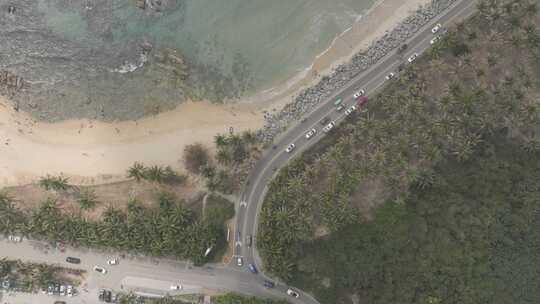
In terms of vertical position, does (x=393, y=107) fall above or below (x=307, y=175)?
above

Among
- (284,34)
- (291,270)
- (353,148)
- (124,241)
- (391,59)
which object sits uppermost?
(284,34)

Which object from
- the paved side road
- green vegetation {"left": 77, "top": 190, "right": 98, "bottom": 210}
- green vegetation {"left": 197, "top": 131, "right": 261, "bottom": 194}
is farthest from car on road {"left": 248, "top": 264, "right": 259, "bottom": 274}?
green vegetation {"left": 77, "top": 190, "right": 98, "bottom": 210}

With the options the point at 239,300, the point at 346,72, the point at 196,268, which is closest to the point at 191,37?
the point at 346,72

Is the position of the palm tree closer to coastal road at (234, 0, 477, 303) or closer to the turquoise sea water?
coastal road at (234, 0, 477, 303)

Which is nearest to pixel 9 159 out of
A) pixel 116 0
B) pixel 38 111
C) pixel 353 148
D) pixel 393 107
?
pixel 38 111

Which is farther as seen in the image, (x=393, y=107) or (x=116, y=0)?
Result: (x=116, y=0)

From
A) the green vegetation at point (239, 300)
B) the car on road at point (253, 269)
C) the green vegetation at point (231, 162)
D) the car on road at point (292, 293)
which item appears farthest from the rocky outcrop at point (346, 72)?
the green vegetation at point (239, 300)

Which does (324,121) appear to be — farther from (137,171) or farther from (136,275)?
(136,275)

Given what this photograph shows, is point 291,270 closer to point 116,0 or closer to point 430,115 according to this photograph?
point 430,115
